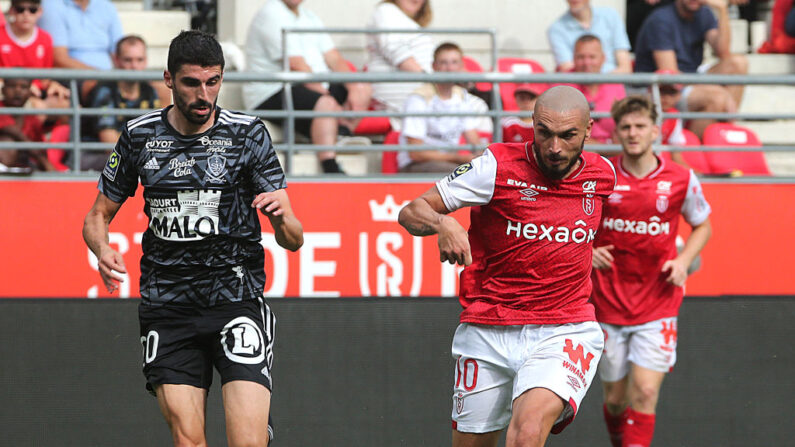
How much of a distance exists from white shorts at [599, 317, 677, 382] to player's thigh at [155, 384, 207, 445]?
337cm

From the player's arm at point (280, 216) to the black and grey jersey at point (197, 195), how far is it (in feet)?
0.74

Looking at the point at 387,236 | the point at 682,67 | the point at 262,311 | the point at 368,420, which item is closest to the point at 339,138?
the point at 387,236

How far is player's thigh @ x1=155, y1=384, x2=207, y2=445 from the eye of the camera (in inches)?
191

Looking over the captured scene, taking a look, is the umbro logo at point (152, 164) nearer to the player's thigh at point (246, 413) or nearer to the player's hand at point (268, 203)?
the player's hand at point (268, 203)

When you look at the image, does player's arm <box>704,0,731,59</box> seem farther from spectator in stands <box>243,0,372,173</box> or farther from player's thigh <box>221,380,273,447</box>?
player's thigh <box>221,380,273,447</box>

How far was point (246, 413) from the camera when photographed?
4.88 meters

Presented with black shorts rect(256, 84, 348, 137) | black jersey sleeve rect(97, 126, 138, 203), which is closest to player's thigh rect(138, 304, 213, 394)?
black jersey sleeve rect(97, 126, 138, 203)

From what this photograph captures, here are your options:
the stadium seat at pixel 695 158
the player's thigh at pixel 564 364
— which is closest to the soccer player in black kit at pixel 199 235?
the player's thigh at pixel 564 364

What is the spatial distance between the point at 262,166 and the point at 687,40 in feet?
22.6

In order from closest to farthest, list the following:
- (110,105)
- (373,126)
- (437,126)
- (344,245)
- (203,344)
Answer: (203,344)
(344,245)
(110,105)
(437,126)
(373,126)

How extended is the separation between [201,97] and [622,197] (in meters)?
3.36

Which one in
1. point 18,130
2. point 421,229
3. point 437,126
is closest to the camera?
point 421,229

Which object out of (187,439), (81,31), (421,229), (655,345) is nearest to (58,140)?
(81,31)

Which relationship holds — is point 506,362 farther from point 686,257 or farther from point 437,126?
point 437,126
